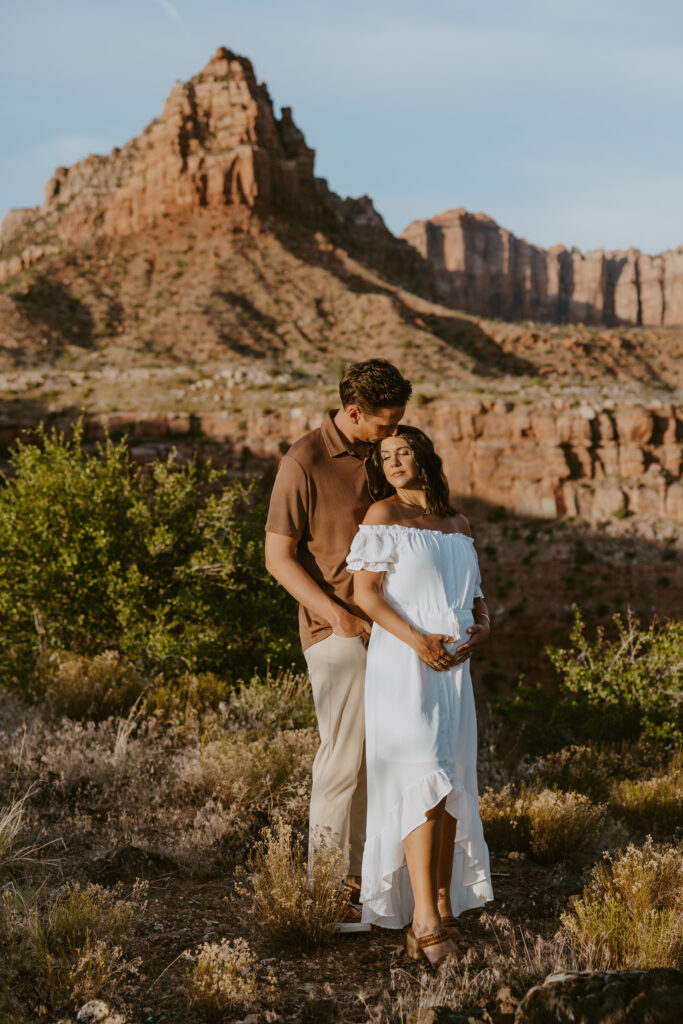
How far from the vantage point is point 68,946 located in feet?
9.54

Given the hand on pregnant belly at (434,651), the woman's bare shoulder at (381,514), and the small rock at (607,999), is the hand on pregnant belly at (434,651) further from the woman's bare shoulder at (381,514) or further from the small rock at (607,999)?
the small rock at (607,999)

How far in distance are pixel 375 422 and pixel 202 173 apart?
203ft

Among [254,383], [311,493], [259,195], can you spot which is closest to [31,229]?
[259,195]

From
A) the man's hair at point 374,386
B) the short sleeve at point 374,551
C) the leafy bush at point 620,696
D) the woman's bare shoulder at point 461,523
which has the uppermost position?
the man's hair at point 374,386

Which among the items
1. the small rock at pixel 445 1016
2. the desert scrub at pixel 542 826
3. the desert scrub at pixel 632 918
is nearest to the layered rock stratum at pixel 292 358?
the desert scrub at pixel 542 826

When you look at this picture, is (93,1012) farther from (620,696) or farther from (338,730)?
(620,696)

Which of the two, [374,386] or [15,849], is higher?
[374,386]

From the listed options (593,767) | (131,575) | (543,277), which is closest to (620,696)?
(593,767)

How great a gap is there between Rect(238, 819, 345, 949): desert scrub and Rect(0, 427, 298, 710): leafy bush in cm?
473

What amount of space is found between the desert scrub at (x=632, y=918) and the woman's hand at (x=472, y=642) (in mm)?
1022

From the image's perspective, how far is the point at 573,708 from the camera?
10.1 meters

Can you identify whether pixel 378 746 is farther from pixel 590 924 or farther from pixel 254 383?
pixel 254 383

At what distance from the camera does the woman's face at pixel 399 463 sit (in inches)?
130

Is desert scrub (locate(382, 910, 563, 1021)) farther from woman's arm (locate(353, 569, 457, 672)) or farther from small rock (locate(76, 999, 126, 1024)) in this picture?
woman's arm (locate(353, 569, 457, 672))
